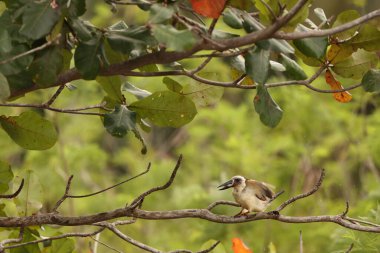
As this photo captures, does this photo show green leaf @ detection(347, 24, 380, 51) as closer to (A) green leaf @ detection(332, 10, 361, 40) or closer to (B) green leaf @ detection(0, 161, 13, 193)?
(A) green leaf @ detection(332, 10, 361, 40)

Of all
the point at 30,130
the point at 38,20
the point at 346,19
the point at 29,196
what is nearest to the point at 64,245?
the point at 29,196

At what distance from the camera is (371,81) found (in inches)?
62.8

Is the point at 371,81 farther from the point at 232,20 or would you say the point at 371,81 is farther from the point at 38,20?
the point at 38,20

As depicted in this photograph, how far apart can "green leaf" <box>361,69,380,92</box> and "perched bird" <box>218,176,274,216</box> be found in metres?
0.39

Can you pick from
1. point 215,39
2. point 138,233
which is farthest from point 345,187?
point 215,39

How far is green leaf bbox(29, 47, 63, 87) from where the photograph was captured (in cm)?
141

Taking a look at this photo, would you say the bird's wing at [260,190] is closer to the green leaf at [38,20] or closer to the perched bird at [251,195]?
the perched bird at [251,195]

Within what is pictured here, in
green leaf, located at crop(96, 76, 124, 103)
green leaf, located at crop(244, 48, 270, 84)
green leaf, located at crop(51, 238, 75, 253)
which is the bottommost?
green leaf, located at crop(51, 238, 75, 253)

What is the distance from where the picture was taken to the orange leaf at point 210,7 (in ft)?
4.60

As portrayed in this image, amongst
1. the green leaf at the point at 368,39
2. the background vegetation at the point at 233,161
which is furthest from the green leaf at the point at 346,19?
the background vegetation at the point at 233,161

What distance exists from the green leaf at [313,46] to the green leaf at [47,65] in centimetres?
44

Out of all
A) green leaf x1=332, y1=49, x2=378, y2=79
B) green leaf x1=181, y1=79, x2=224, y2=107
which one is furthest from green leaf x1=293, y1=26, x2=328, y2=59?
green leaf x1=181, y1=79, x2=224, y2=107

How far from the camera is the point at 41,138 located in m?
1.68

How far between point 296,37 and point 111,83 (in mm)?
414
